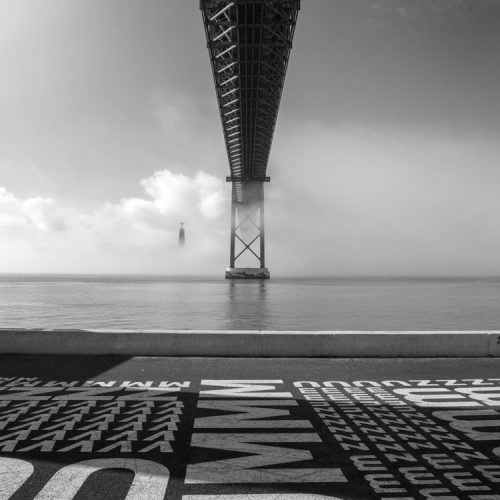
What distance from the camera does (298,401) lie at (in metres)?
5.09

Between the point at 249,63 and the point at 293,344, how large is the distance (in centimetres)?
3273

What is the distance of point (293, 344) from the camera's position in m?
7.59

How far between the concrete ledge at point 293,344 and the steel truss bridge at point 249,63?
90.2 feet

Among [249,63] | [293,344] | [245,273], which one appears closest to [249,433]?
[293,344]

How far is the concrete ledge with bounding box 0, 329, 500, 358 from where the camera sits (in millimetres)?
7578

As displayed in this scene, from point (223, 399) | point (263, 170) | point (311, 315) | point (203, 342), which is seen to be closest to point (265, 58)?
point (311, 315)

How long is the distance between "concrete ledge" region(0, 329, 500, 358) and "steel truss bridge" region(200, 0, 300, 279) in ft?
90.2

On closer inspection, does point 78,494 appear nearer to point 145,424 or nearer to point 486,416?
point 145,424

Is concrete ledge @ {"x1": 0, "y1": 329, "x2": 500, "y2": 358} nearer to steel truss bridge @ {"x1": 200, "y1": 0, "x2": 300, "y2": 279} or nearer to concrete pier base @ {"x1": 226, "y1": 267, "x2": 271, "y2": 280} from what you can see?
steel truss bridge @ {"x1": 200, "y1": 0, "x2": 300, "y2": 279}

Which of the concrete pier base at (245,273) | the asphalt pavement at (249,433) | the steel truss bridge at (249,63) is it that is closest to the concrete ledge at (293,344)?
the asphalt pavement at (249,433)

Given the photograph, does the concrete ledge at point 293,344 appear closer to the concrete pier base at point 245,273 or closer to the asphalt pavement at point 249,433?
the asphalt pavement at point 249,433

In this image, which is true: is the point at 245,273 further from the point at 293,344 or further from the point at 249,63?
the point at 293,344

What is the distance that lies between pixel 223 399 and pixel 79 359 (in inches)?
132

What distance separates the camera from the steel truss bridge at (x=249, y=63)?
31500 mm
